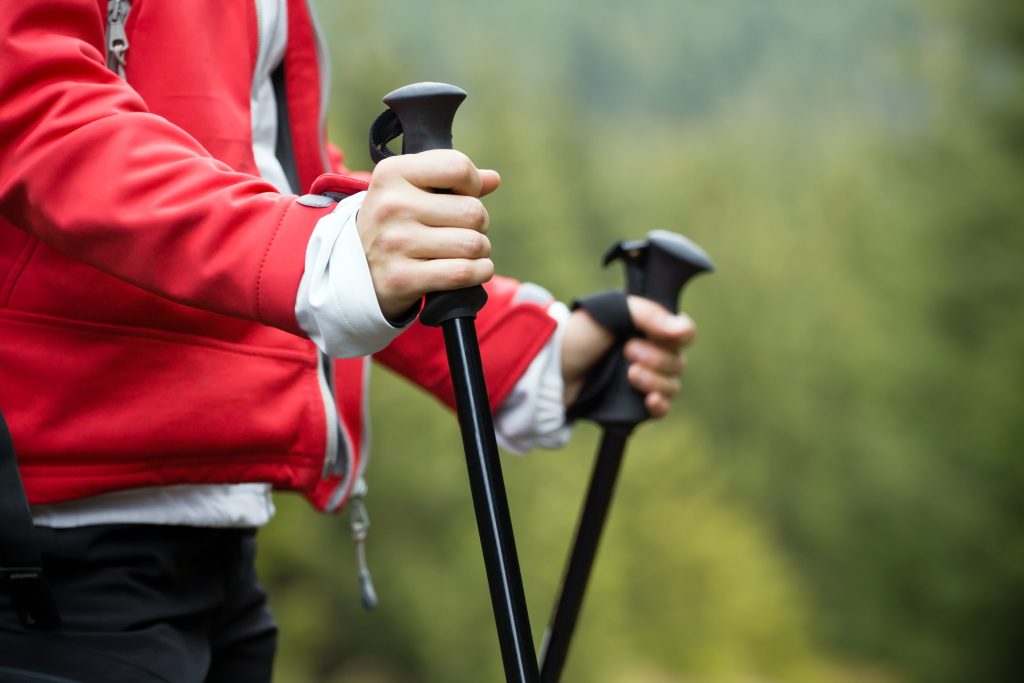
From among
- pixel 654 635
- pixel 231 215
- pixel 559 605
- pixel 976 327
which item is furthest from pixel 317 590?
pixel 231 215

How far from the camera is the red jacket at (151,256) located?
668 millimetres

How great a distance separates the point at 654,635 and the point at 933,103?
14.8 feet

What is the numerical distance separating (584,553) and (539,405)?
0.52 feet

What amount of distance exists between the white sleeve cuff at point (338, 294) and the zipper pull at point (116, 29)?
0.74 feet

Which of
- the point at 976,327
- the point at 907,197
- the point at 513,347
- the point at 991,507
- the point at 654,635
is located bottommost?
the point at 654,635

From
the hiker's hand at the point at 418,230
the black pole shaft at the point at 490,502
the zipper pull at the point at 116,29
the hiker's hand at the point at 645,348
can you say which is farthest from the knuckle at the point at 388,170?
the hiker's hand at the point at 645,348

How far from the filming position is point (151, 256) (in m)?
0.68

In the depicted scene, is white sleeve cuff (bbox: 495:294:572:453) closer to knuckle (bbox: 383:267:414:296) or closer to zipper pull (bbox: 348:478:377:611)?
zipper pull (bbox: 348:478:377:611)

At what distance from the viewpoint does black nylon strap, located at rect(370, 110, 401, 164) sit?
2.44 feet

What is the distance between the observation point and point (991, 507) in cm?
615

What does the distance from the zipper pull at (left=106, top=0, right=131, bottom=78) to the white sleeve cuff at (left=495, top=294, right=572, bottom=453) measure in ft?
1.61

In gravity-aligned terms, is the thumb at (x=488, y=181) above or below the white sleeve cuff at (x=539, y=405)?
above

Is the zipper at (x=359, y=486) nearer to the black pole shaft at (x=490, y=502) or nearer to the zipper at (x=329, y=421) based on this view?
the zipper at (x=329, y=421)

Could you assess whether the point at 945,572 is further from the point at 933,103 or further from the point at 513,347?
the point at 513,347
